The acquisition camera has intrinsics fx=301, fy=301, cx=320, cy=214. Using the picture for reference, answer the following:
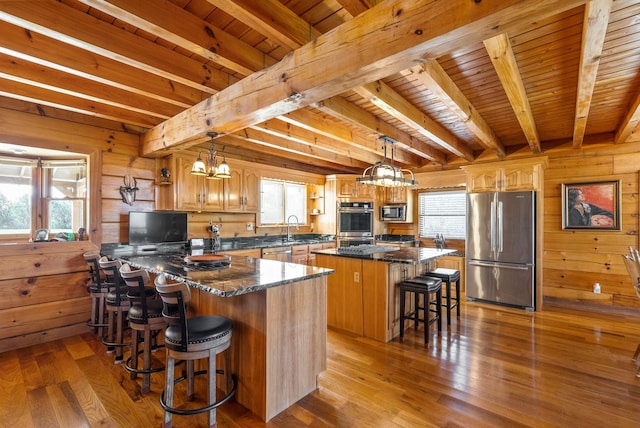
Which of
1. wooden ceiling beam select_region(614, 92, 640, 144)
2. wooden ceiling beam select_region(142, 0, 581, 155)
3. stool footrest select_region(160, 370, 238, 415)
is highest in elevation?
wooden ceiling beam select_region(614, 92, 640, 144)

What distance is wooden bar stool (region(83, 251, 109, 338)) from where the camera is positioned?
317 cm

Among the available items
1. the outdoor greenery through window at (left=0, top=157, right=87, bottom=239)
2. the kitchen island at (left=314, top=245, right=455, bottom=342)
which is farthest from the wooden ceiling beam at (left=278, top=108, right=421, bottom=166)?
the outdoor greenery through window at (left=0, top=157, right=87, bottom=239)

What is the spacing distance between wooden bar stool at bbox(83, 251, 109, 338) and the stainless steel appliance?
4.14 metres

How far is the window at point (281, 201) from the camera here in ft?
19.1

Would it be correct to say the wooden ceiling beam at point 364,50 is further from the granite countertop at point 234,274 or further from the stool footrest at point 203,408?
the stool footrest at point 203,408

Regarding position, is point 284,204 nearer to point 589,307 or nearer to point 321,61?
point 321,61

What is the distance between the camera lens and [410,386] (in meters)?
2.43

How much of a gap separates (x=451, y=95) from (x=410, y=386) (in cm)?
252

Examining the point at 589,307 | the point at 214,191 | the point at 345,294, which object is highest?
the point at 214,191

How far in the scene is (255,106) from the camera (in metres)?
2.34

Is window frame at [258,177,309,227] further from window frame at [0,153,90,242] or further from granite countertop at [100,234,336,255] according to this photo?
window frame at [0,153,90,242]

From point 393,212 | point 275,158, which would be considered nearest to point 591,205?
point 393,212

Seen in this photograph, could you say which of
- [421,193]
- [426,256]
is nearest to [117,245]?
[426,256]

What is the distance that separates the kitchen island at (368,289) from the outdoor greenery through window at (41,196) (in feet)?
10.9
